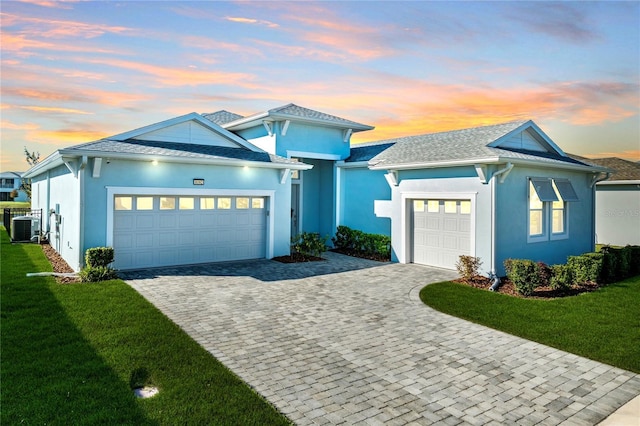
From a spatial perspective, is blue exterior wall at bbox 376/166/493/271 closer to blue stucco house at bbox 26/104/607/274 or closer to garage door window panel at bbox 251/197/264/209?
blue stucco house at bbox 26/104/607/274

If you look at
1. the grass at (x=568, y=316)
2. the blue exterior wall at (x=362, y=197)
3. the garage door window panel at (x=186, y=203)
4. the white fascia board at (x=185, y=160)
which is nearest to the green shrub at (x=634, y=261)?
the grass at (x=568, y=316)

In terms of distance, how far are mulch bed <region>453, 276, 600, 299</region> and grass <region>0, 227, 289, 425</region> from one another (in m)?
7.78

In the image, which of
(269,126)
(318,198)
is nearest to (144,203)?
(269,126)

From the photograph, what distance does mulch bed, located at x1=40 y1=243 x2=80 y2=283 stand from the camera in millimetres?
10727

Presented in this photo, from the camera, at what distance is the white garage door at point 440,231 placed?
1271 centimetres

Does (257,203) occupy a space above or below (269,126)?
below

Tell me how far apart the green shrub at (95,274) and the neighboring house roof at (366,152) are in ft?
35.1

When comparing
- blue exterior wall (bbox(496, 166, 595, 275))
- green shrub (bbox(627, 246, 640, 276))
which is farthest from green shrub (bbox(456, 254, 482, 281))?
green shrub (bbox(627, 246, 640, 276))

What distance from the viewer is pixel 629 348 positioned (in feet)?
21.3

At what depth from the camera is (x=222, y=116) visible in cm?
2073

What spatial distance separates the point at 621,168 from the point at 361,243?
16.4 m

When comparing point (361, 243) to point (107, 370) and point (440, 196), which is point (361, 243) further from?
point (107, 370)

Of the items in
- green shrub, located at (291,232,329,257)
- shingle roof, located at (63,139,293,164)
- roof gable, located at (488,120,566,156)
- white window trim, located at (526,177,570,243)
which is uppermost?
roof gable, located at (488,120,566,156)

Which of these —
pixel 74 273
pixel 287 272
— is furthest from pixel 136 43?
pixel 287 272
